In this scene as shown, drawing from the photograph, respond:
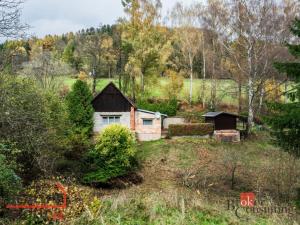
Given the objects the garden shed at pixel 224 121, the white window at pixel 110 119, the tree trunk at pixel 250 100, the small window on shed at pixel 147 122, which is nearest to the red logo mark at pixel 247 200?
the tree trunk at pixel 250 100

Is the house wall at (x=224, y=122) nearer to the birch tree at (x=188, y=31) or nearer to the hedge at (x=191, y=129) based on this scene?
the hedge at (x=191, y=129)

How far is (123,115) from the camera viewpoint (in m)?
31.6

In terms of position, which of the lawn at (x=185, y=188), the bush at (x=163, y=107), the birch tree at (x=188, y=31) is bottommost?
the lawn at (x=185, y=188)

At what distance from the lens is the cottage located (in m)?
31.0

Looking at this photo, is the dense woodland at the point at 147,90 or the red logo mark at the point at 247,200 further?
the dense woodland at the point at 147,90

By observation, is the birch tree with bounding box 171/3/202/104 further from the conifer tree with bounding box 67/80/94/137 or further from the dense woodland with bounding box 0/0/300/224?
the conifer tree with bounding box 67/80/94/137

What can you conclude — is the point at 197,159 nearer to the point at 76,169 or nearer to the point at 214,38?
the point at 76,169

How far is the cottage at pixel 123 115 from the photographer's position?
30969 millimetres

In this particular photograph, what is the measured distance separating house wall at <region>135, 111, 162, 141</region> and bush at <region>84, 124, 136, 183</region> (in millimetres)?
8546

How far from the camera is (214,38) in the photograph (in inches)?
1412

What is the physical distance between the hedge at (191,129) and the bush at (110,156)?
332 inches

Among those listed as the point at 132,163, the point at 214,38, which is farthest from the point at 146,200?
the point at 214,38

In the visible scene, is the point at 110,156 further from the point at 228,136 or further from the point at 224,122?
the point at 224,122

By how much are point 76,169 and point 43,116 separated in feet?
20.5
